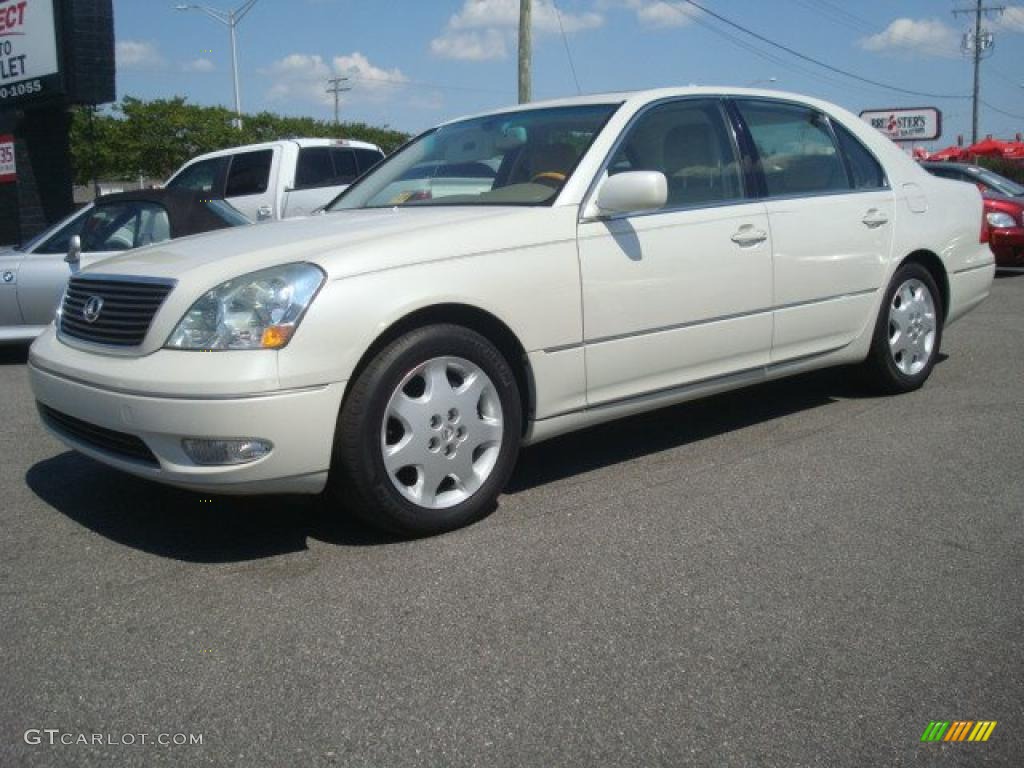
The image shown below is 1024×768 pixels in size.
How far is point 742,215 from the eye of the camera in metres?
4.59

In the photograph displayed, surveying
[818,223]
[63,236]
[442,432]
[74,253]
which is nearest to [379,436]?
[442,432]

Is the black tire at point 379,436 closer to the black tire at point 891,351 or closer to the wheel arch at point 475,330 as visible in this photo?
the wheel arch at point 475,330

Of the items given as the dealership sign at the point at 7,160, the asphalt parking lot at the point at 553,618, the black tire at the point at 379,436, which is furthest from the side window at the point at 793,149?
the dealership sign at the point at 7,160

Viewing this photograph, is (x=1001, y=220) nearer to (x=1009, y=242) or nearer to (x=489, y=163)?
(x=1009, y=242)

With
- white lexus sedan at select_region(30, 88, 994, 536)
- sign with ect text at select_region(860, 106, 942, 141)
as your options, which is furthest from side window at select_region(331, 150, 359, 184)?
sign with ect text at select_region(860, 106, 942, 141)

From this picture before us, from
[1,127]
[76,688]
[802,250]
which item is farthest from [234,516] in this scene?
[1,127]

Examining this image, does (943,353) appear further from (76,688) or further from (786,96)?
(76,688)

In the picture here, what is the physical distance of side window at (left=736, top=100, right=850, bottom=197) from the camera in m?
4.88

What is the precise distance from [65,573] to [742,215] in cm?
314

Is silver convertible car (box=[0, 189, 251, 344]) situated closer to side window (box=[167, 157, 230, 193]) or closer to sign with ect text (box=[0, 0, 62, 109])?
side window (box=[167, 157, 230, 193])

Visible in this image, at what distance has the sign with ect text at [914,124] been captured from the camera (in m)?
27.0

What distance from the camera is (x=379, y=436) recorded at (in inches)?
136

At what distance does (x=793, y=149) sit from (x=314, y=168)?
784cm

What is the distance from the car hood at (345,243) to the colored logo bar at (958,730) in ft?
7.09
